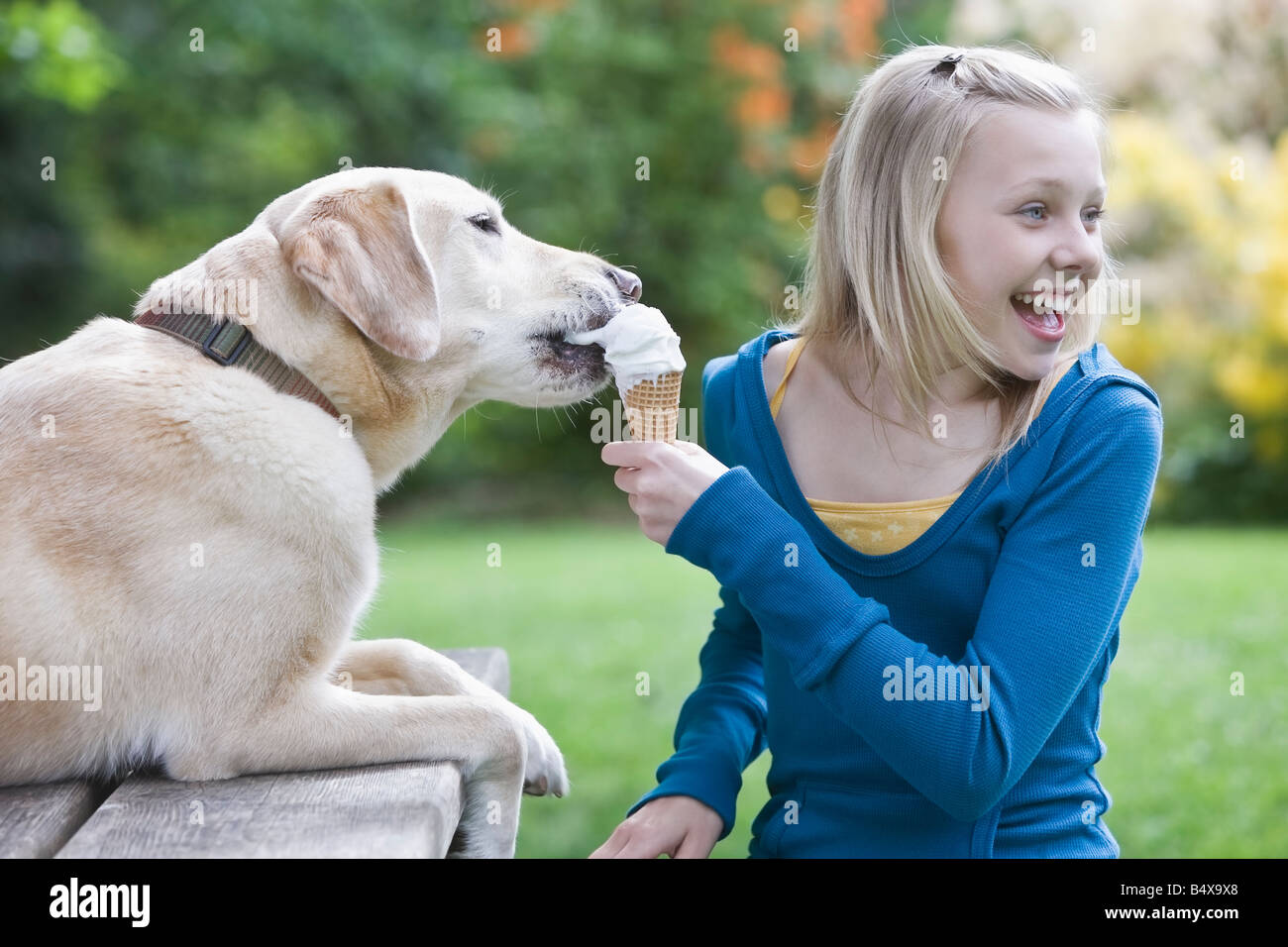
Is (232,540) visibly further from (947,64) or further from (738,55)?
(738,55)

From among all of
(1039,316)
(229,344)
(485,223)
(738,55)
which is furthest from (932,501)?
(738,55)

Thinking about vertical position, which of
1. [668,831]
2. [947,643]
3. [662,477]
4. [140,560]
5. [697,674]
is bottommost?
[697,674]

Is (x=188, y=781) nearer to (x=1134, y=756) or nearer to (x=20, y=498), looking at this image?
(x=20, y=498)

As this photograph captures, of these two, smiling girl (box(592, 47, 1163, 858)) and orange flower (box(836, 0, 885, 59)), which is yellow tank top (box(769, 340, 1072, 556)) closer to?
smiling girl (box(592, 47, 1163, 858))

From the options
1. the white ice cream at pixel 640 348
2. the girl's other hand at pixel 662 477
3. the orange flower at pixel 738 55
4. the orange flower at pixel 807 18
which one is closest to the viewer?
the girl's other hand at pixel 662 477

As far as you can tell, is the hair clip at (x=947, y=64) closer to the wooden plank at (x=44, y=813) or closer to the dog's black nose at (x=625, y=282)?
the dog's black nose at (x=625, y=282)

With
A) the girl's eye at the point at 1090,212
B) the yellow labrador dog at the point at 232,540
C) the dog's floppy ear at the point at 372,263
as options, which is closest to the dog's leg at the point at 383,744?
the yellow labrador dog at the point at 232,540

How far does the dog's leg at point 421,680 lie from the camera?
6.91 ft

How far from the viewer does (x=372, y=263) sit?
2164mm

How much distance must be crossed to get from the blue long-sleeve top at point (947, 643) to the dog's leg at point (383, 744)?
33 centimetres

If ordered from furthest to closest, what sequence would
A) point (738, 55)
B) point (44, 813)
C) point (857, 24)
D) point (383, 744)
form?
point (857, 24)
point (738, 55)
point (383, 744)
point (44, 813)

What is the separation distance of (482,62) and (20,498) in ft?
39.8

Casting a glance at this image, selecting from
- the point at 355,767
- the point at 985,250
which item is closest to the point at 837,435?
the point at 985,250

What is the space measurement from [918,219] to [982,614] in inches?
26.5
